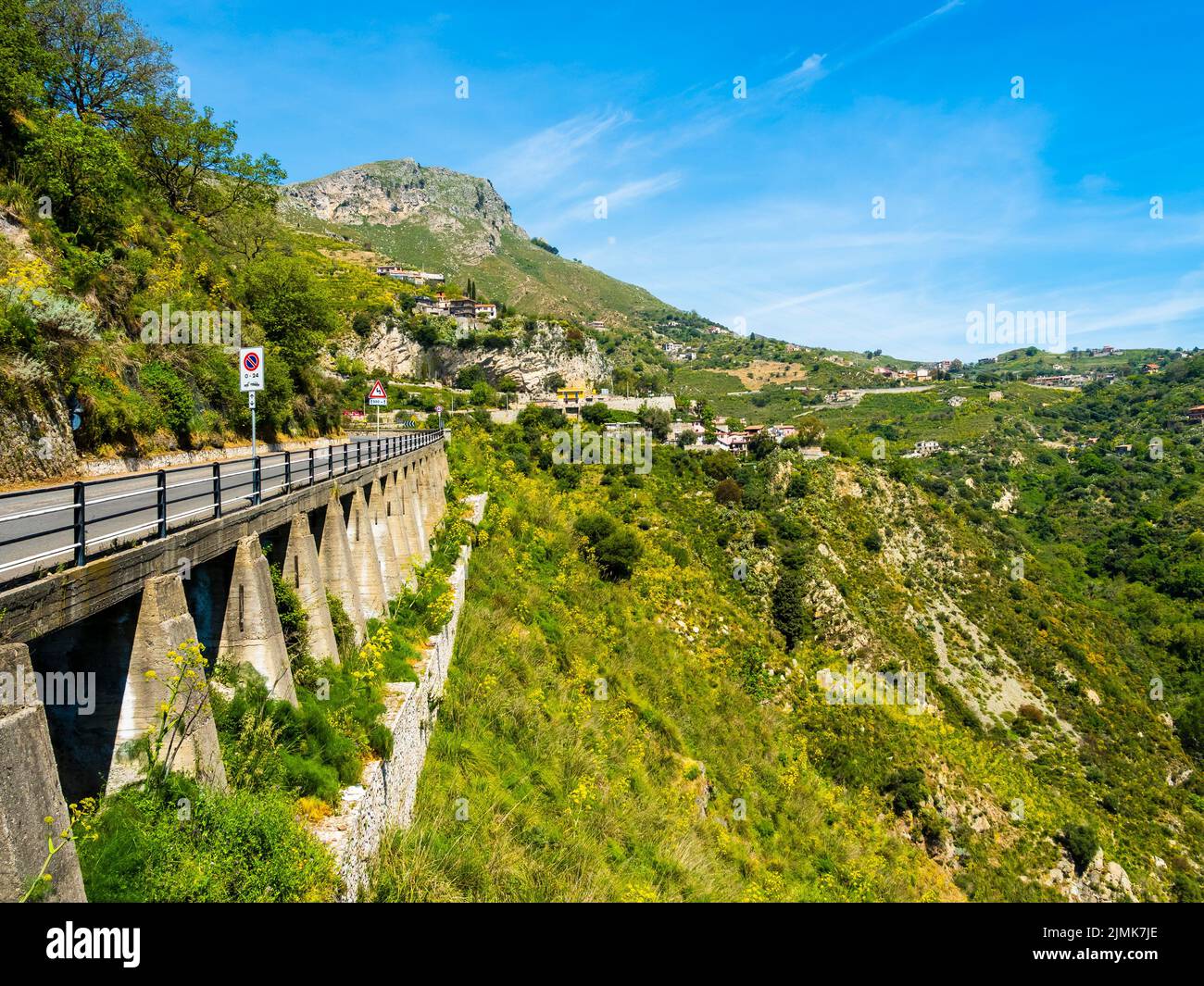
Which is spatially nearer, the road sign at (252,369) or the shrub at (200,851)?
the shrub at (200,851)

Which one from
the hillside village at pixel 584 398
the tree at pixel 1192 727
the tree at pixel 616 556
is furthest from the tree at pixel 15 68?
the tree at pixel 1192 727

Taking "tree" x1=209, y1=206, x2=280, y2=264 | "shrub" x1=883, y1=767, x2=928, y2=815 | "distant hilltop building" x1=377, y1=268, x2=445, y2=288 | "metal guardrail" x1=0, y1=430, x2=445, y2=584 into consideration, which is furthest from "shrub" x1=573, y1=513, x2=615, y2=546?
"distant hilltop building" x1=377, y1=268, x2=445, y2=288

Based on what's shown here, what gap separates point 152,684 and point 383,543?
9.25 meters

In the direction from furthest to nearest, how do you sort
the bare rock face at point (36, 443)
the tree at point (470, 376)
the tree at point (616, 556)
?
the tree at point (470, 376) → the tree at point (616, 556) → the bare rock face at point (36, 443)

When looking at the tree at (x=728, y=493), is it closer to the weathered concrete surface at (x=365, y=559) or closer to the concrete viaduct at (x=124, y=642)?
the weathered concrete surface at (x=365, y=559)

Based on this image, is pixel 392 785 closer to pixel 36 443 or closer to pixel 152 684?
pixel 152 684

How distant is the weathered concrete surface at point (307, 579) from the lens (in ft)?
30.3

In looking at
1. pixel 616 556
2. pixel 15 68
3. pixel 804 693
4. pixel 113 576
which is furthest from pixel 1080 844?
pixel 15 68

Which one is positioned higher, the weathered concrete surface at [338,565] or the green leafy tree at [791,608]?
the weathered concrete surface at [338,565]

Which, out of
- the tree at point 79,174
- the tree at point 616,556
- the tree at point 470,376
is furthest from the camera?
the tree at point 470,376

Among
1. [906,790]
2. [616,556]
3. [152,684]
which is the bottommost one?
Answer: [906,790]

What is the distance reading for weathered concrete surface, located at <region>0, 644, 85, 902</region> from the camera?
11.6ft

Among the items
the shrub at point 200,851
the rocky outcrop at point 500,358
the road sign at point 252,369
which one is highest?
the rocky outcrop at point 500,358

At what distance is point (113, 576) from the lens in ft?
16.9
